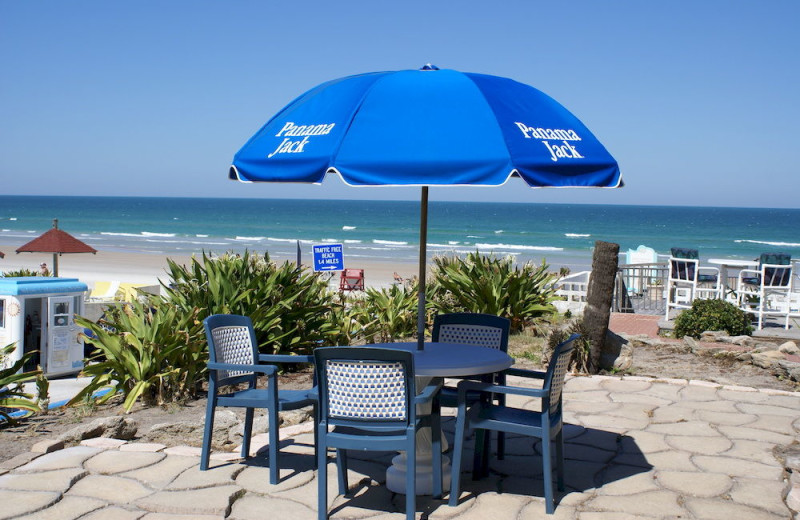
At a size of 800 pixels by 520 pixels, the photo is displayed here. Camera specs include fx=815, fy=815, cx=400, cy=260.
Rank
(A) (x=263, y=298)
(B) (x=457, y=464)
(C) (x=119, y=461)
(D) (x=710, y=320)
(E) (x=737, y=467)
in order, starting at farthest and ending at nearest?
(D) (x=710, y=320) → (A) (x=263, y=298) → (E) (x=737, y=467) → (C) (x=119, y=461) → (B) (x=457, y=464)

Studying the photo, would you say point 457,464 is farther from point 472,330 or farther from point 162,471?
point 162,471

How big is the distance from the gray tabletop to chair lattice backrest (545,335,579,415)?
0.30m

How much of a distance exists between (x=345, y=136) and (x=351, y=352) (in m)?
1.01

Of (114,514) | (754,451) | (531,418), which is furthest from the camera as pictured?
(754,451)

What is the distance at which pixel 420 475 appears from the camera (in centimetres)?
429

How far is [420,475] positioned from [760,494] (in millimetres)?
1767

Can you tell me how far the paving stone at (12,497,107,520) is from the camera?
12.4 feet

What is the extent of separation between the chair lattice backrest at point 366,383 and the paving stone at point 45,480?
4.88 ft

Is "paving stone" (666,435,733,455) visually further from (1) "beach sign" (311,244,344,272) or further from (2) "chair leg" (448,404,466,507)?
(1) "beach sign" (311,244,344,272)

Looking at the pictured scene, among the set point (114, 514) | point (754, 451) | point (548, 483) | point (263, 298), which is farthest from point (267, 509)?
point (263, 298)

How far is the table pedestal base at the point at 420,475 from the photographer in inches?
167

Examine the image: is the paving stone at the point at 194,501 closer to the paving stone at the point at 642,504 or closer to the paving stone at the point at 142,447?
the paving stone at the point at 142,447

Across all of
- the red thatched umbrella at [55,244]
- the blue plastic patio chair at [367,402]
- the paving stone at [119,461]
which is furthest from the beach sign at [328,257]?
the blue plastic patio chair at [367,402]

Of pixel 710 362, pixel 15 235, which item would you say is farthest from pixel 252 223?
pixel 710 362
